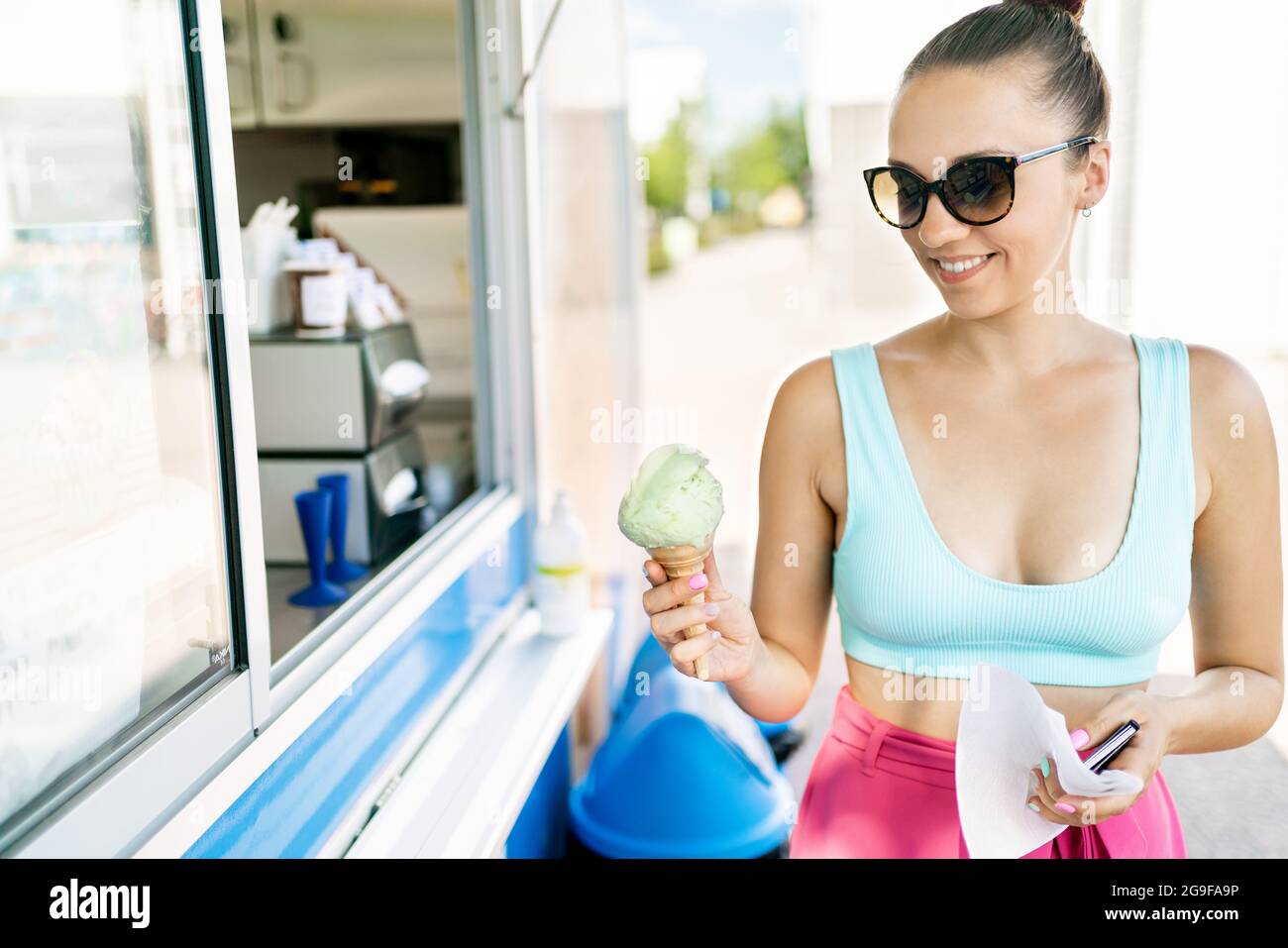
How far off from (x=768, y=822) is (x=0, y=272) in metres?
2.18

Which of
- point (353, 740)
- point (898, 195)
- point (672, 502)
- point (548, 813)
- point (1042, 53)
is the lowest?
point (548, 813)

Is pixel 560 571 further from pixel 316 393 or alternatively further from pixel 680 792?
pixel 316 393

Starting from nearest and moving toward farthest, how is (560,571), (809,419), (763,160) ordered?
(809,419) → (560,571) → (763,160)

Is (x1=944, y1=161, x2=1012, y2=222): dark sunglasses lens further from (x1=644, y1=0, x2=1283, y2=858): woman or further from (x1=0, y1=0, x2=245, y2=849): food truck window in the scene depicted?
(x1=0, y1=0, x2=245, y2=849): food truck window

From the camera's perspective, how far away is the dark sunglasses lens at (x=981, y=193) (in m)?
1.30

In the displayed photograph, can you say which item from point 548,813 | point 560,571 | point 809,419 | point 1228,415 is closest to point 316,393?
point 560,571

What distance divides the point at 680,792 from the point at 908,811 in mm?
1287

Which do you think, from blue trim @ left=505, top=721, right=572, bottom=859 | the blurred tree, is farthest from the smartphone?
the blurred tree

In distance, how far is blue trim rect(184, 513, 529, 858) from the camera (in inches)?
61.2

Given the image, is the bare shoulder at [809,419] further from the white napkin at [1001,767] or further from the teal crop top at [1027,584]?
the white napkin at [1001,767]

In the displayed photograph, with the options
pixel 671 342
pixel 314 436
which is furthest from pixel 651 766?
pixel 671 342

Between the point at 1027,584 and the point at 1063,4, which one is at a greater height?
the point at 1063,4

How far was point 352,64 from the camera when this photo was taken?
3.97 metres

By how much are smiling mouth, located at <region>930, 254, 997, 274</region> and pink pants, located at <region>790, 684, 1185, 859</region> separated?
2.11 feet
